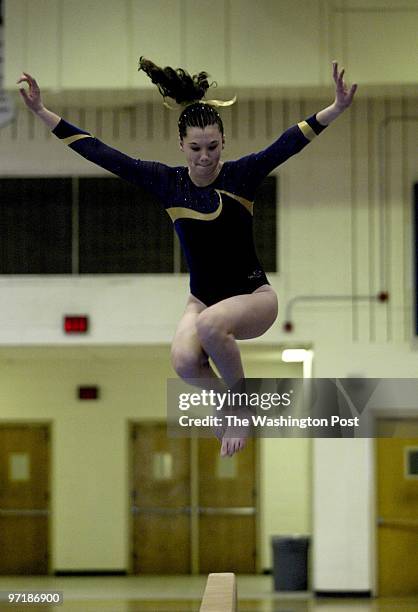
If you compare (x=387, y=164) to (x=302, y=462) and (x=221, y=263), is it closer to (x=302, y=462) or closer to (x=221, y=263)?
(x=302, y=462)

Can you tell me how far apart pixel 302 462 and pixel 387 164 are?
5045 millimetres

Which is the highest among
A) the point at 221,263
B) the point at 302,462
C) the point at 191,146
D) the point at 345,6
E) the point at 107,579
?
the point at 345,6

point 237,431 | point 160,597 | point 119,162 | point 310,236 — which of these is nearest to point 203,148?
point 119,162

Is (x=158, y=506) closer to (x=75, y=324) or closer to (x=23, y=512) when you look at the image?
(x=23, y=512)

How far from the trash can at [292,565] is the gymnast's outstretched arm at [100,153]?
11.1 metres

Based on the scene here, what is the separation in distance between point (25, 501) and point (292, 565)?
427 cm

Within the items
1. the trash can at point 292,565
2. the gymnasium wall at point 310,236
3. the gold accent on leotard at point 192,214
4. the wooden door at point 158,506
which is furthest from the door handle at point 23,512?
the gold accent on leotard at point 192,214

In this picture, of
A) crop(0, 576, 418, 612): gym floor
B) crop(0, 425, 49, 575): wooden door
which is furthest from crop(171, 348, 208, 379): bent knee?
crop(0, 425, 49, 575): wooden door

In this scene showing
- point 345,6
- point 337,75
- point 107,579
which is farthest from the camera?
point 107,579

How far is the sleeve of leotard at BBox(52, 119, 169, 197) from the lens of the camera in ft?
14.2

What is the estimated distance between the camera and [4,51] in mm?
11766

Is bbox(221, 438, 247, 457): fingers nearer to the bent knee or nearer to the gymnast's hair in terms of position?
the bent knee

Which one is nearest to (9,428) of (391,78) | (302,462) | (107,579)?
(107,579)

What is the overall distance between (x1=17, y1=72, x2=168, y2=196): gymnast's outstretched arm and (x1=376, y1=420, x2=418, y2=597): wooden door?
9.66m
